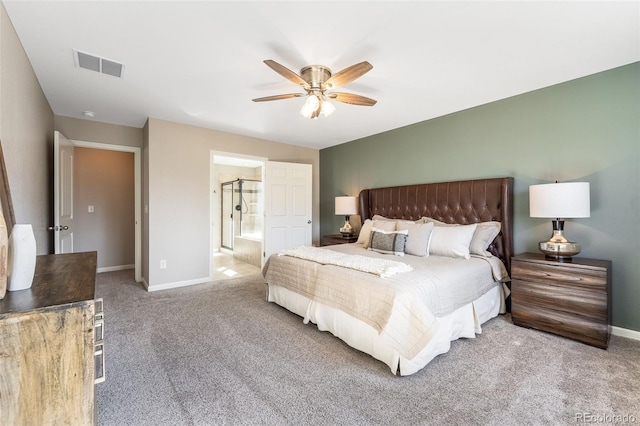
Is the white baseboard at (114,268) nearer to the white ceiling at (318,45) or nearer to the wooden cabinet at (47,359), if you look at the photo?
the white ceiling at (318,45)

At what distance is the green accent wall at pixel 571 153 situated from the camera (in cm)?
246

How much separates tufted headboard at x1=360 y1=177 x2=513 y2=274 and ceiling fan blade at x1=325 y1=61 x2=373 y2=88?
82.8 inches

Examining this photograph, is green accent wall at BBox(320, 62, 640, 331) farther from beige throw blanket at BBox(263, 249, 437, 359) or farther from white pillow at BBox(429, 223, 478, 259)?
beige throw blanket at BBox(263, 249, 437, 359)

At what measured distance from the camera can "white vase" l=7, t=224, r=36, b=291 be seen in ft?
3.34

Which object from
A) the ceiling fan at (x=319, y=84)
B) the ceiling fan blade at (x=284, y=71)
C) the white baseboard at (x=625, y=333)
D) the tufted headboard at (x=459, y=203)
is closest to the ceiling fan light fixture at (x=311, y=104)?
the ceiling fan at (x=319, y=84)

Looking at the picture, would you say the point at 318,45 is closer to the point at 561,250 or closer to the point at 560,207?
the point at 560,207

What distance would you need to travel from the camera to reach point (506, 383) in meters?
1.83

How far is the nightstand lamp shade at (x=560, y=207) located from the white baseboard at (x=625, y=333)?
2.45 ft

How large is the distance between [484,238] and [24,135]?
14.4ft

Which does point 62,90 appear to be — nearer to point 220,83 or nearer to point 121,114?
point 121,114

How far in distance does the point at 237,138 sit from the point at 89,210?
3.02 m

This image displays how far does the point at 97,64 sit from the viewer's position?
7.97ft

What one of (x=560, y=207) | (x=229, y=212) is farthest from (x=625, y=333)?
(x=229, y=212)

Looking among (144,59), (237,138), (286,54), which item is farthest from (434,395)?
(237,138)
